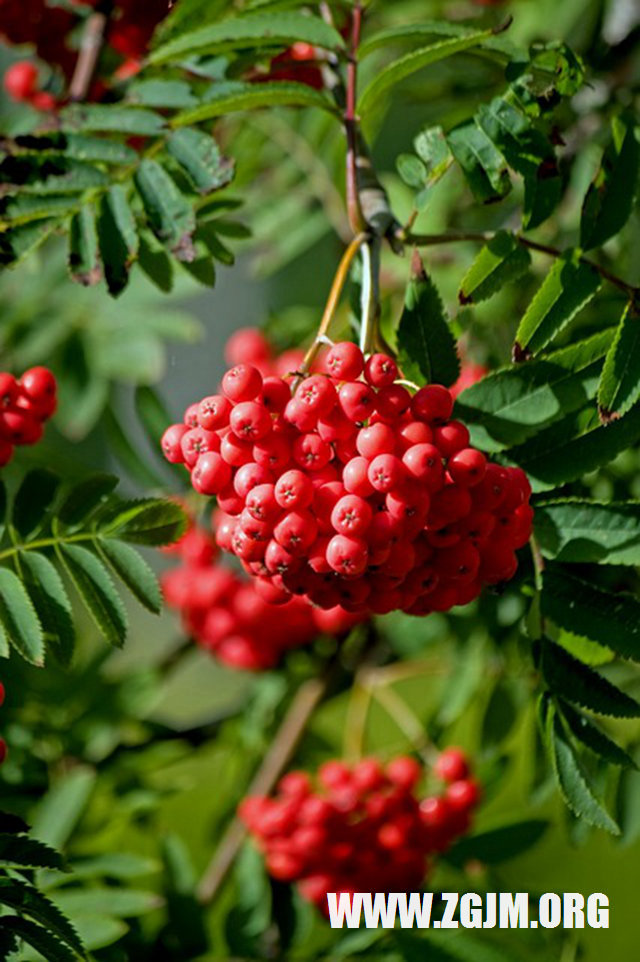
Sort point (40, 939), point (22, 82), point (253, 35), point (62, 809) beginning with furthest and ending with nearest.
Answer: point (22, 82) → point (62, 809) → point (253, 35) → point (40, 939)

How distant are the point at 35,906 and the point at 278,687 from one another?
1073mm

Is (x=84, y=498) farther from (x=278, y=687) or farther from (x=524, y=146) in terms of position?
(x=278, y=687)

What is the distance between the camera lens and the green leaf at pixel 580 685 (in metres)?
1.04

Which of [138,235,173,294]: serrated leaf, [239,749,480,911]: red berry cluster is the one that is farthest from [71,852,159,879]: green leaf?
[138,235,173,294]: serrated leaf

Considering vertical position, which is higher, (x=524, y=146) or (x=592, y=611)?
(x=524, y=146)

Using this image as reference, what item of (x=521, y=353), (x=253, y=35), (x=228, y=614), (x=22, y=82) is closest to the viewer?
(x=521, y=353)

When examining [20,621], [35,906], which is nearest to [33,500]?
[20,621]

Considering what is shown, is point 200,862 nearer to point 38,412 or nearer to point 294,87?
point 38,412

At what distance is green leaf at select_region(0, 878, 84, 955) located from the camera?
934 millimetres

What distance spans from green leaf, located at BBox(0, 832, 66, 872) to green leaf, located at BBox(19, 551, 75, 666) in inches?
6.2

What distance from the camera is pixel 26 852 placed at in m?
0.98

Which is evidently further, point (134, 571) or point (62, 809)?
point (62, 809)

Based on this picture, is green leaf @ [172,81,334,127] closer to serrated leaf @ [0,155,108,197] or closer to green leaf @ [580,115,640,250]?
serrated leaf @ [0,155,108,197]

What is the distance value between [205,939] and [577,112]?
49.4 inches
